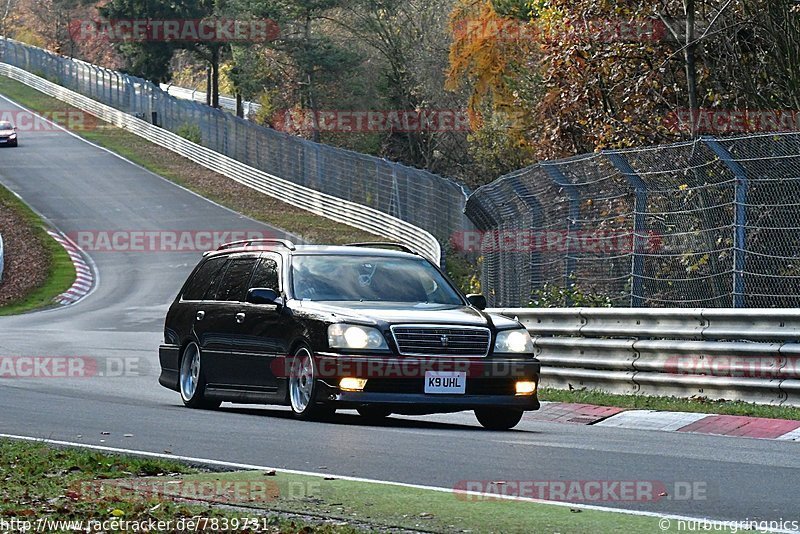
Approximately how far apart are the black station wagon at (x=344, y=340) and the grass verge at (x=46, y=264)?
76.9 feet

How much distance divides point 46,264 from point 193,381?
30462mm

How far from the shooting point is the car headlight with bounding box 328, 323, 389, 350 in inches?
464

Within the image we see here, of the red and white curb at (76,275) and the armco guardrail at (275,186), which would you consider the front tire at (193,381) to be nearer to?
the armco guardrail at (275,186)

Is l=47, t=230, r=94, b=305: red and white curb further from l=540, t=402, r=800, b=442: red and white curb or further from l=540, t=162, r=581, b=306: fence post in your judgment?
l=540, t=402, r=800, b=442: red and white curb

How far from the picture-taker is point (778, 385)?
12.6 m

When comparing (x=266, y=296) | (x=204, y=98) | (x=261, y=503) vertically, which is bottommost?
(x=261, y=503)

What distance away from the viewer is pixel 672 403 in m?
13.5

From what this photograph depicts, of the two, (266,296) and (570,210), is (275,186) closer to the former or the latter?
(570,210)

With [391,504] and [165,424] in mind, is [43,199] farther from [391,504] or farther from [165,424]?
[391,504]

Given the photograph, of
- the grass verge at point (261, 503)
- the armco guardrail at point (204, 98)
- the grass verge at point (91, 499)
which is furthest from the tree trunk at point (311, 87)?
the grass verge at point (261, 503)

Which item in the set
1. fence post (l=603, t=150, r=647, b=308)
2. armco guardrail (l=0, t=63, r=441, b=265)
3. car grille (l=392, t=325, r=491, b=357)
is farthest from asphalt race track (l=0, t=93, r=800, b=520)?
armco guardrail (l=0, t=63, r=441, b=265)

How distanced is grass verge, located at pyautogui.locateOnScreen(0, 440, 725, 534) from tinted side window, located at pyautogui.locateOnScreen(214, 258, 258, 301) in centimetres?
493

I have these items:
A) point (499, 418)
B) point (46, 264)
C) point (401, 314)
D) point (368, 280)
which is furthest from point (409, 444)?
point (46, 264)

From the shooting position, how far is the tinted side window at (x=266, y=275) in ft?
43.4
